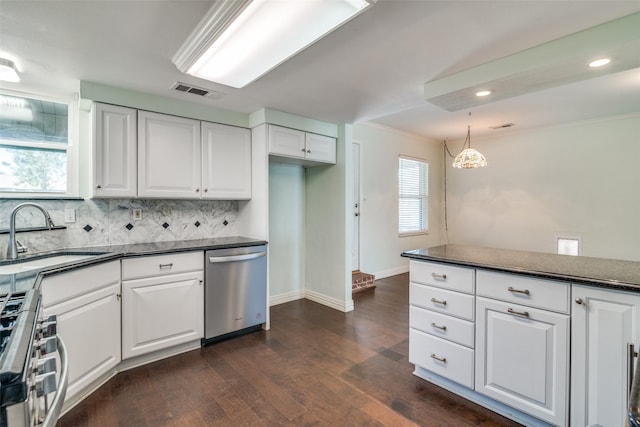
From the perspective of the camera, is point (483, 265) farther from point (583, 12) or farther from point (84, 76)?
point (84, 76)

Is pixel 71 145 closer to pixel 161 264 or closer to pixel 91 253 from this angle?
pixel 91 253

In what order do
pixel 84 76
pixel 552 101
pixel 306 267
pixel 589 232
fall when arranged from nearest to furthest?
pixel 84 76 < pixel 552 101 < pixel 306 267 < pixel 589 232

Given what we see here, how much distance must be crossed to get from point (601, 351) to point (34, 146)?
4.05 m

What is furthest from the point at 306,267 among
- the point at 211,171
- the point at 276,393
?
the point at 276,393

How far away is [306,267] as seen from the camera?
13.9ft

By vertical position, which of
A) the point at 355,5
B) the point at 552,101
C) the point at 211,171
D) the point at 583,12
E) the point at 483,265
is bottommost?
the point at 483,265

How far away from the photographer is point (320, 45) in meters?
1.91

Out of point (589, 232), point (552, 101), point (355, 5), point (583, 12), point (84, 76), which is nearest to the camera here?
point (355, 5)

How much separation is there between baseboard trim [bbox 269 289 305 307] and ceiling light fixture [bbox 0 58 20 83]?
3.07 metres

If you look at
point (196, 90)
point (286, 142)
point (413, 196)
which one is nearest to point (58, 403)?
point (196, 90)

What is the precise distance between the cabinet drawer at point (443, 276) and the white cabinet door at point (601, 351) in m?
0.53

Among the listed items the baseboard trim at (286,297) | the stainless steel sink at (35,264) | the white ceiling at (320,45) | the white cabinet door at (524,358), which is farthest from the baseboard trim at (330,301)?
the stainless steel sink at (35,264)

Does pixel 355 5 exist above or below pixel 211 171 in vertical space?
above

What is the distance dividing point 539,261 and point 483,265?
38 centimetres
